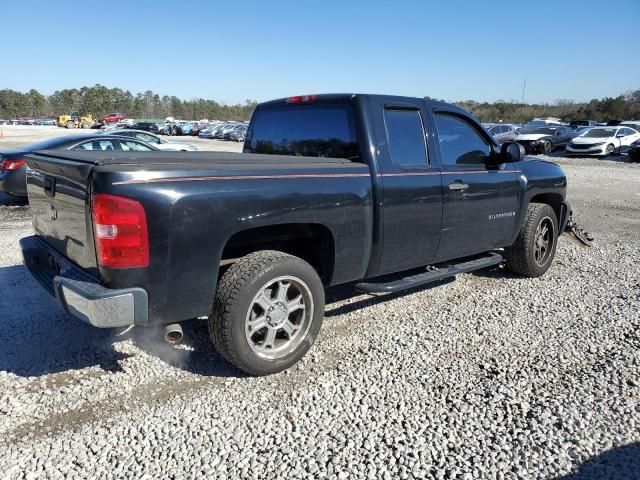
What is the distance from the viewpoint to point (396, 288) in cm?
388

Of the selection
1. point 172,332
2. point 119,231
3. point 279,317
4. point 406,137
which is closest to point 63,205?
point 119,231

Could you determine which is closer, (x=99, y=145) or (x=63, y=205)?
(x=63, y=205)

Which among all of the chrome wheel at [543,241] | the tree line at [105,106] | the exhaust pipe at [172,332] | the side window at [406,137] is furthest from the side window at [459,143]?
the tree line at [105,106]

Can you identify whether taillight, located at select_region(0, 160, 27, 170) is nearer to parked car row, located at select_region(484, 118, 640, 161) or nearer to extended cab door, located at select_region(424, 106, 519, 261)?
extended cab door, located at select_region(424, 106, 519, 261)

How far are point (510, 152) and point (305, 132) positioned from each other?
207 centimetres

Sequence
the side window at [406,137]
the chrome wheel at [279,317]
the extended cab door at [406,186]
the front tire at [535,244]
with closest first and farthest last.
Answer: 1. the chrome wheel at [279,317]
2. the extended cab door at [406,186]
3. the side window at [406,137]
4. the front tire at [535,244]

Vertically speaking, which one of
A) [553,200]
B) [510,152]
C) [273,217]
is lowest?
[553,200]

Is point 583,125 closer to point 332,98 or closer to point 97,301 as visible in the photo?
point 332,98

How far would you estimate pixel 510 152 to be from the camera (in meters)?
4.76

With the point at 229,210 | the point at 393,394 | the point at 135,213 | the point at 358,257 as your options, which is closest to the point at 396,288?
the point at 358,257

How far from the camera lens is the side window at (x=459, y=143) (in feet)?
14.4

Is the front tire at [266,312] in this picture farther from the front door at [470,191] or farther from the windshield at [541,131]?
the windshield at [541,131]

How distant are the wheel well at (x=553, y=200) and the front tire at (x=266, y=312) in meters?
3.64

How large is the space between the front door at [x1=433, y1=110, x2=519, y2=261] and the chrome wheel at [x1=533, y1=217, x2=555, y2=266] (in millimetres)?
644
